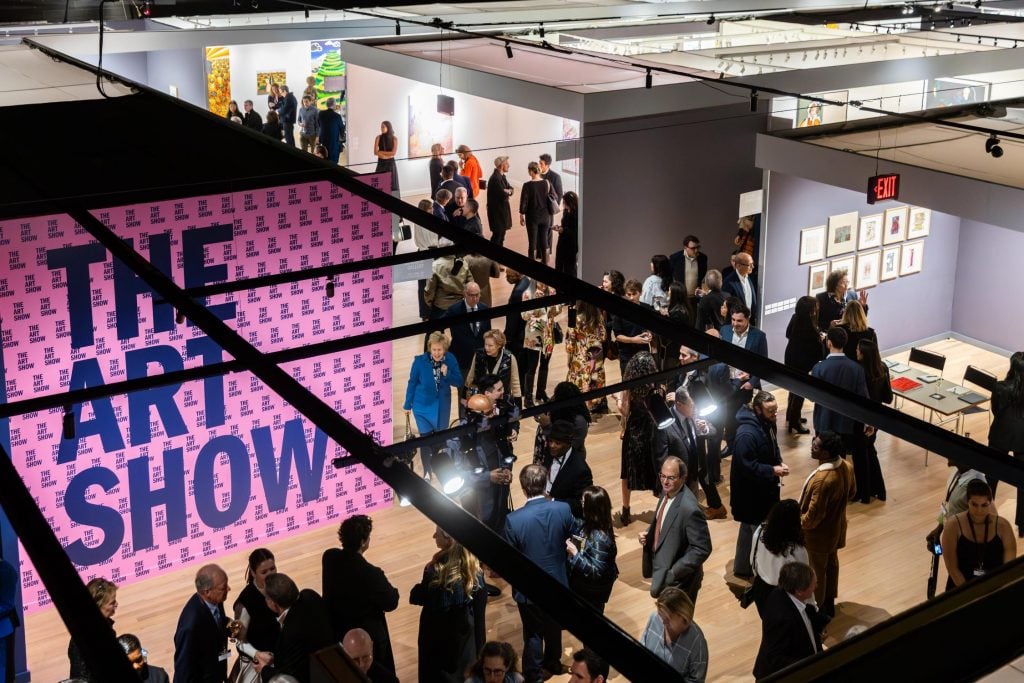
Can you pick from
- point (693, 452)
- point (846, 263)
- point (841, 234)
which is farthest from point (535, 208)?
point (693, 452)

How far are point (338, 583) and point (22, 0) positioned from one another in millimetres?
11615

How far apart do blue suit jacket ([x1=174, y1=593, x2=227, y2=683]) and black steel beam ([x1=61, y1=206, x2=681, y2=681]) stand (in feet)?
7.93

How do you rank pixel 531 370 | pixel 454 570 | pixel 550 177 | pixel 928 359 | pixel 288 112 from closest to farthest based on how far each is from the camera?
pixel 454 570 < pixel 531 370 < pixel 928 359 < pixel 550 177 < pixel 288 112

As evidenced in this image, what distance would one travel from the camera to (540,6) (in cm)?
1742

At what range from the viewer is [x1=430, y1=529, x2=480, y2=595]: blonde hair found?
5473mm

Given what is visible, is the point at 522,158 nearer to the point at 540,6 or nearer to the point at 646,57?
the point at 646,57

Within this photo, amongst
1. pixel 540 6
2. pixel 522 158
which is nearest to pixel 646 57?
pixel 522 158

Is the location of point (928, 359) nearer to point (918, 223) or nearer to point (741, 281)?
point (741, 281)

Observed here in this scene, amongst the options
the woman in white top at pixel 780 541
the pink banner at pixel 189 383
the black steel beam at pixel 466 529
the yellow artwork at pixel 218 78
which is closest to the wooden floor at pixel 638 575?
the pink banner at pixel 189 383

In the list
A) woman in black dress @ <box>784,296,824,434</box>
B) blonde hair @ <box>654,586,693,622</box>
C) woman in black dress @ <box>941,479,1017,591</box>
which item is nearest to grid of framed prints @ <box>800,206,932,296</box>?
woman in black dress @ <box>784,296,824,434</box>

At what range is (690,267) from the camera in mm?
10797

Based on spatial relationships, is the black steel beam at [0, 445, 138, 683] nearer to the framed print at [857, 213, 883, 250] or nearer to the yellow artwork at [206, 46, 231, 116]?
the framed print at [857, 213, 883, 250]

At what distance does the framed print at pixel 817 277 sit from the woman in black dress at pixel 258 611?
24.4 ft

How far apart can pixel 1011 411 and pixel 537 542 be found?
146 inches
